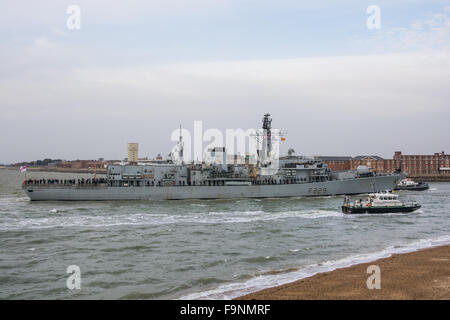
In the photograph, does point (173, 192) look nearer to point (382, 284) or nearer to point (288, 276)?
point (288, 276)

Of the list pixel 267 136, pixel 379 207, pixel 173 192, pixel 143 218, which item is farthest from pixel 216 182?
pixel 379 207

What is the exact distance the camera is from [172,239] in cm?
2688

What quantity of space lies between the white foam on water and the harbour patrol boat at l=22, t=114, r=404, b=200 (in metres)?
30.0

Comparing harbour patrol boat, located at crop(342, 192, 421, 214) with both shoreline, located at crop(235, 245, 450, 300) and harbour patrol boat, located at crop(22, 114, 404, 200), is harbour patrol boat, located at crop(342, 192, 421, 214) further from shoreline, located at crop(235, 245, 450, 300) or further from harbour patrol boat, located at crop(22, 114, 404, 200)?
shoreline, located at crop(235, 245, 450, 300)

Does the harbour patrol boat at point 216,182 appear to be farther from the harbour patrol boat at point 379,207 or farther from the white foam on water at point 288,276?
the white foam on water at point 288,276

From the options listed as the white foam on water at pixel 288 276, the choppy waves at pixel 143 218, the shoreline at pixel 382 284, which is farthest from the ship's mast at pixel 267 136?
the shoreline at pixel 382 284

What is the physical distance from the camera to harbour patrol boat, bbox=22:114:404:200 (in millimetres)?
51750

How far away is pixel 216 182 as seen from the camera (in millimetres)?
53500

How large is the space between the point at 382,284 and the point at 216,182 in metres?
38.7

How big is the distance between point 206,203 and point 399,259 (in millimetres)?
30865

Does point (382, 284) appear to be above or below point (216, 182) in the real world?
below

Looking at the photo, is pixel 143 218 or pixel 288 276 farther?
pixel 143 218

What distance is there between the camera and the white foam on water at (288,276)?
1545 cm

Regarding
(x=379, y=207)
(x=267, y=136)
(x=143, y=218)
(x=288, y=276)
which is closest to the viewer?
(x=288, y=276)
